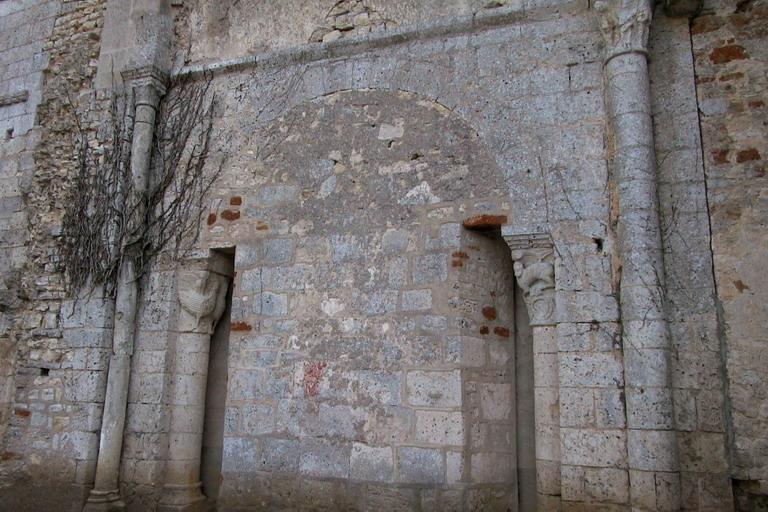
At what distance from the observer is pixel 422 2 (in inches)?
201

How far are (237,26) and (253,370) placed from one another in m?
2.94

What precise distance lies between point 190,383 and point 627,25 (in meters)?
4.11

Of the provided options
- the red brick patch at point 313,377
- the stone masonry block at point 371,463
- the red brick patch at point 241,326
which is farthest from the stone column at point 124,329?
the stone masonry block at point 371,463

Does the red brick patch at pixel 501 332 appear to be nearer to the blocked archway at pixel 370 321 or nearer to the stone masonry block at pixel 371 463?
the blocked archway at pixel 370 321

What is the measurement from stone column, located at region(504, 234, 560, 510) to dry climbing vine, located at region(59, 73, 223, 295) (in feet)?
8.72

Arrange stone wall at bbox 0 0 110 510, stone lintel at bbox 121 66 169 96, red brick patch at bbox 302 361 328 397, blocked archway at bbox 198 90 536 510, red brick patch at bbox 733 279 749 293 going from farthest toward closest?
stone lintel at bbox 121 66 169 96 → stone wall at bbox 0 0 110 510 → red brick patch at bbox 302 361 328 397 → blocked archway at bbox 198 90 536 510 → red brick patch at bbox 733 279 749 293

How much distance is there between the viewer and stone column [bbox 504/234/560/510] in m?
4.18

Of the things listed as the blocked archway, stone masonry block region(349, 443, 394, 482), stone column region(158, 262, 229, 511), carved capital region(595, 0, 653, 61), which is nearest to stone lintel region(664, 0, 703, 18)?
carved capital region(595, 0, 653, 61)

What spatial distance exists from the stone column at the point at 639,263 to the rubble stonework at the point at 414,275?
0.05 feet

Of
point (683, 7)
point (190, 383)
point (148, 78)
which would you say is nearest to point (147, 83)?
point (148, 78)

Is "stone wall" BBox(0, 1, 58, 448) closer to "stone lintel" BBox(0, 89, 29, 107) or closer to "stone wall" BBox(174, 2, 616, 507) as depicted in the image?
"stone lintel" BBox(0, 89, 29, 107)

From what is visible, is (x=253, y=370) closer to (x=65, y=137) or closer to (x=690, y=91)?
(x=65, y=137)

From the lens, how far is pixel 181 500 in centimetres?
502

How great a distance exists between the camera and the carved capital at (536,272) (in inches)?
170
